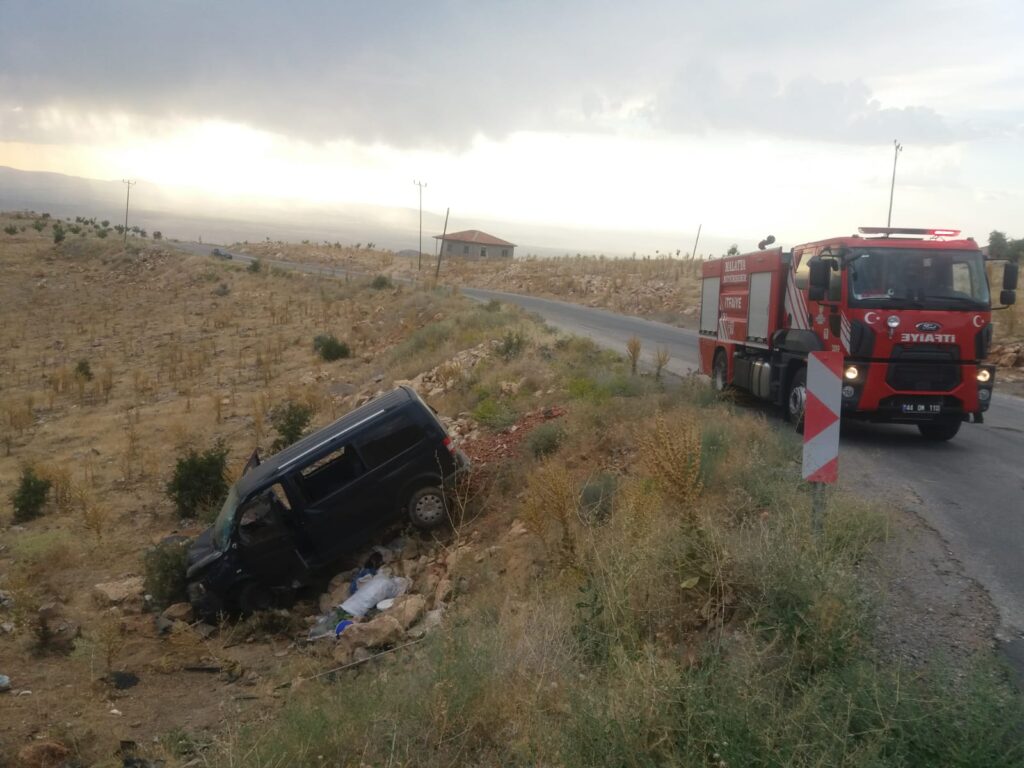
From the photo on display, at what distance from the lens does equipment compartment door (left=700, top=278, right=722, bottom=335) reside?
1580 cm

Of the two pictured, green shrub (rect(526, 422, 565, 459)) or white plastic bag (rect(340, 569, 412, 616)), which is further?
green shrub (rect(526, 422, 565, 459))

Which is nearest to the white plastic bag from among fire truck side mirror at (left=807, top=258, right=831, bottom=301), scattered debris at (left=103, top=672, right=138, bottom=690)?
scattered debris at (left=103, top=672, right=138, bottom=690)

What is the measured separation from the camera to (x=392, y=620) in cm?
764

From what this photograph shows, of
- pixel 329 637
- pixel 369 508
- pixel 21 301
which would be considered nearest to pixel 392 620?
pixel 329 637

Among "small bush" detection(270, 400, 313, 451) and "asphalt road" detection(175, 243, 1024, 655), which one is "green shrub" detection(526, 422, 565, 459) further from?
"small bush" detection(270, 400, 313, 451)

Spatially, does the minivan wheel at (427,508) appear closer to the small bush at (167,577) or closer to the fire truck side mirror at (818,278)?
the small bush at (167,577)

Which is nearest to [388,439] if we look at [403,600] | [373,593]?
[373,593]

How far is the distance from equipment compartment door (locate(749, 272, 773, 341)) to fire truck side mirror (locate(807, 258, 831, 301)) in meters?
2.37

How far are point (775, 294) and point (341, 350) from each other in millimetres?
16534

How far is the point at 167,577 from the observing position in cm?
1009

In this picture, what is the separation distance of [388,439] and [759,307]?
6.60 m

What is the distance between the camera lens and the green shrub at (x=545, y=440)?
10.8 m

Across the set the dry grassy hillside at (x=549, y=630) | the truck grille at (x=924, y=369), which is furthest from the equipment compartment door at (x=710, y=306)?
the truck grille at (x=924, y=369)

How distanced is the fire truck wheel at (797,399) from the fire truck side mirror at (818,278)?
1.21m
